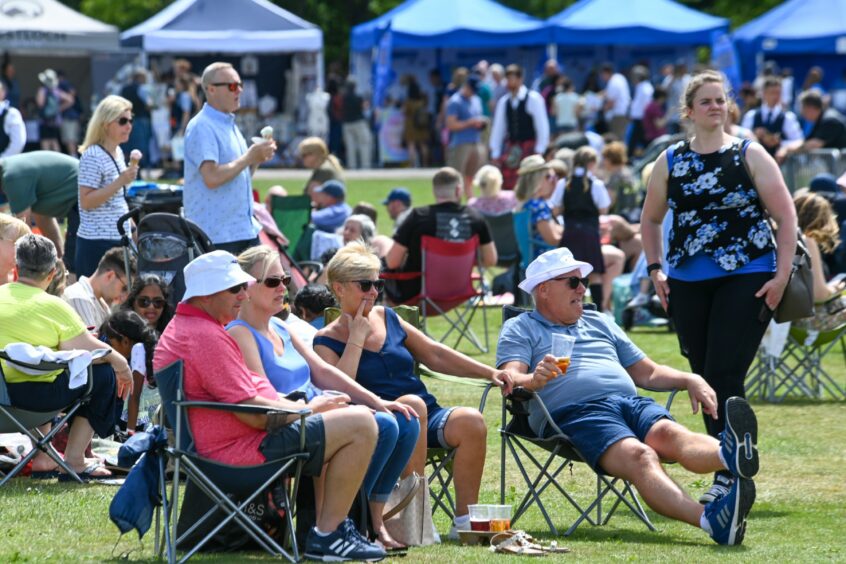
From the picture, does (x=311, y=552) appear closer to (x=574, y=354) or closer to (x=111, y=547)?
(x=111, y=547)

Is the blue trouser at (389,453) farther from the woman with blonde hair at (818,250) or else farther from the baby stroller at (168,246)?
the woman with blonde hair at (818,250)

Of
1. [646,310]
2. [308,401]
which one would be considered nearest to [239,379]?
[308,401]

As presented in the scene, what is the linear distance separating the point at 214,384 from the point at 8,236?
279 centimetres

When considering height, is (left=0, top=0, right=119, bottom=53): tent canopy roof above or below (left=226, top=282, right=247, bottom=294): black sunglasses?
above

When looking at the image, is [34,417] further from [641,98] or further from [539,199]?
[641,98]

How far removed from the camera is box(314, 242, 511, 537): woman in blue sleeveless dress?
6.09m

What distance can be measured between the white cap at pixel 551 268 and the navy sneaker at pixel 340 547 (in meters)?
1.52

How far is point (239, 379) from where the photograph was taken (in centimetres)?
527

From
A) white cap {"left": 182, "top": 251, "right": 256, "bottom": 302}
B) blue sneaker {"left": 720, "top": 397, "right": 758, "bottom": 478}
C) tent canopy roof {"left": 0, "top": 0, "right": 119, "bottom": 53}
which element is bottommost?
blue sneaker {"left": 720, "top": 397, "right": 758, "bottom": 478}

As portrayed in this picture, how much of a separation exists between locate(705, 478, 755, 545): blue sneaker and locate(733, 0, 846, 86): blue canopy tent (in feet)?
81.2

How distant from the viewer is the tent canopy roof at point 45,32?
28.0 m

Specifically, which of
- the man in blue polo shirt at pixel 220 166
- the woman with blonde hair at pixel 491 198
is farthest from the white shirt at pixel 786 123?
the man in blue polo shirt at pixel 220 166

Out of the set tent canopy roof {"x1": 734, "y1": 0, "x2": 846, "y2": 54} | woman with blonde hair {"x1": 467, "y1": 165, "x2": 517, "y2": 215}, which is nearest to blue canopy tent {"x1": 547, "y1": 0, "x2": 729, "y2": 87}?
tent canopy roof {"x1": 734, "y1": 0, "x2": 846, "y2": 54}

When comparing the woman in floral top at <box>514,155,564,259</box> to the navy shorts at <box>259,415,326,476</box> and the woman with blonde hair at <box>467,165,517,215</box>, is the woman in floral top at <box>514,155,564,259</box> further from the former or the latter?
the navy shorts at <box>259,415,326,476</box>
